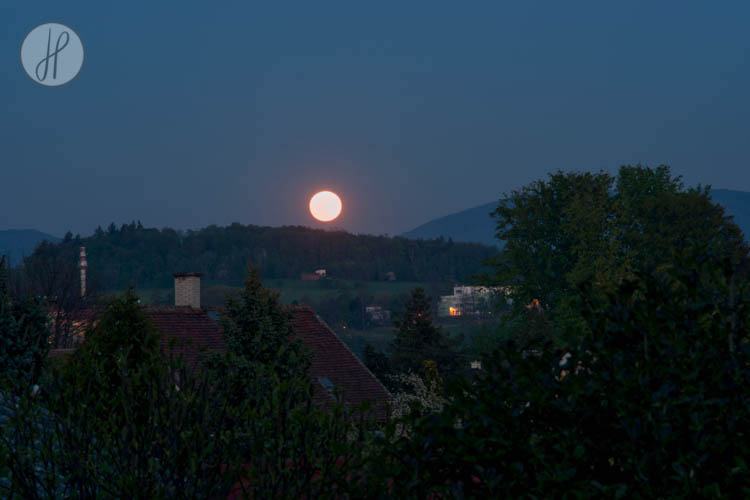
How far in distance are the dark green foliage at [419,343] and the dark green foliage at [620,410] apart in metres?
42.5

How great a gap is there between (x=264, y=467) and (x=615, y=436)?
2.42 m

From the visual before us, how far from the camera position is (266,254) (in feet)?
414

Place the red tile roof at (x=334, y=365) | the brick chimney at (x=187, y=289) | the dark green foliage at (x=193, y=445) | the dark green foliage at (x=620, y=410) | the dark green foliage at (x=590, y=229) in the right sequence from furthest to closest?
the dark green foliage at (x=590, y=229) < the brick chimney at (x=187, y=289) < the red tile roof at (x=334, y=365) < the dark green foliage at (x=193, y=445) < the dark green foliage at (x=620, y=410)

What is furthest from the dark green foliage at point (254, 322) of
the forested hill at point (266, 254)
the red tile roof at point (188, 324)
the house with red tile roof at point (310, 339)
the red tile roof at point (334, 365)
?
the forested hill at point (266, 254)

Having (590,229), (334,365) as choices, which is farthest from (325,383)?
(590,229)

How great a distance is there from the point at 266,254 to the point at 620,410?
12423 cm

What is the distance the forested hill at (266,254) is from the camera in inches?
4203

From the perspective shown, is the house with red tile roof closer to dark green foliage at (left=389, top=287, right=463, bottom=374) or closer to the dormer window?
the dormer window

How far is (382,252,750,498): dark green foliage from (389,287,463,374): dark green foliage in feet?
139

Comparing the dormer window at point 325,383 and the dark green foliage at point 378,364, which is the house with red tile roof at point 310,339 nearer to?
the dormer window at point 325,383

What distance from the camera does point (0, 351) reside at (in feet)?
73.4

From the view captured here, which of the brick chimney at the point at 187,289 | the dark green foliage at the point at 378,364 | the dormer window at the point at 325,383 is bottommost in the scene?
the dark green foliage at the point at 378,364

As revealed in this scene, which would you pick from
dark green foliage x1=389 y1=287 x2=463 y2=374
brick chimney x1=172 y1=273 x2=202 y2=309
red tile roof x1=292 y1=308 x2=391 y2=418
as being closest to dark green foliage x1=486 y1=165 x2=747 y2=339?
dark green foliage x1=389 y1=287 x2=463 y2=374

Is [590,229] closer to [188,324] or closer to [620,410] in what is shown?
[188,324]
